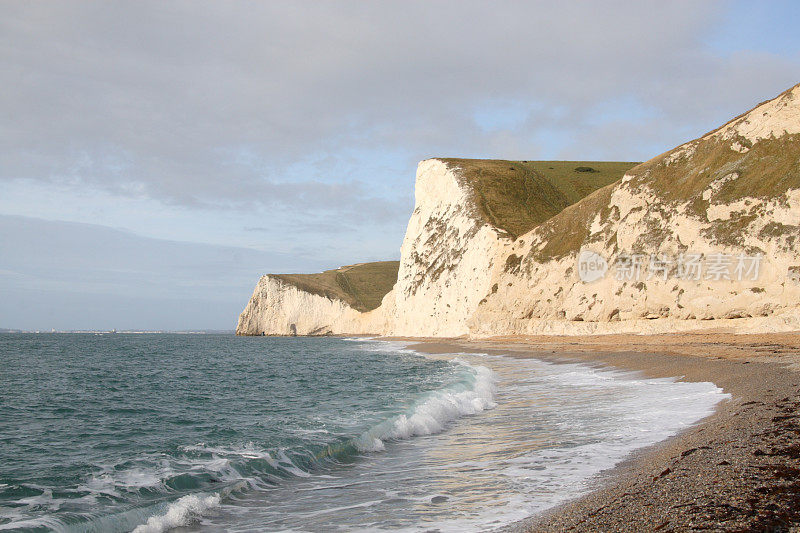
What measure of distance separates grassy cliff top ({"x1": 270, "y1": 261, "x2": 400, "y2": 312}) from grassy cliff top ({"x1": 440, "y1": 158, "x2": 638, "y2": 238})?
4529 cm

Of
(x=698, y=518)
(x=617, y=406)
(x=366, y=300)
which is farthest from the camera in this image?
(x=366, y=300)

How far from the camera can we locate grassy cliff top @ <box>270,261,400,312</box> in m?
114

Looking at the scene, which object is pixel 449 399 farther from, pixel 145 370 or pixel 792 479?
pixel 145 370

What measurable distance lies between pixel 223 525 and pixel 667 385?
12931 mm

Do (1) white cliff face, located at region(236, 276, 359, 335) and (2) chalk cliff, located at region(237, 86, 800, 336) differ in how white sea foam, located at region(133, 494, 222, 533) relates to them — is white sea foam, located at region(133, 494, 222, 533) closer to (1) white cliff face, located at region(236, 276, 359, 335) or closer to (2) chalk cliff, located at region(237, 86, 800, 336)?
(2) chalk cliff, located at region(237, 86, 800, 336)

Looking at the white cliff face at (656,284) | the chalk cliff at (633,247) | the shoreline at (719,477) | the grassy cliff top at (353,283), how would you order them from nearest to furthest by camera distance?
the shoreline at (719,477) < the white cliff face at (656,284) < the chalk cliff at (633,247) < the grassy cliff top at (353,283)

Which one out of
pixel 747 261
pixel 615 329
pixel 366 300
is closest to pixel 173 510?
pixel 747 261

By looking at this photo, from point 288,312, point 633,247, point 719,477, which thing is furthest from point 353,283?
point 719,477

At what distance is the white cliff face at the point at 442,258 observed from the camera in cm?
5622

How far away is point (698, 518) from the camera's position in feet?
15.1

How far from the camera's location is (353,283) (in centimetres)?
12725

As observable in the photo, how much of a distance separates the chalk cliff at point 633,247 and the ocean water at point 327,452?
44.6 ft

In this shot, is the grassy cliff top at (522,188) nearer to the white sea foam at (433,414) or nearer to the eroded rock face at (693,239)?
the eroded rock face at (693,239)

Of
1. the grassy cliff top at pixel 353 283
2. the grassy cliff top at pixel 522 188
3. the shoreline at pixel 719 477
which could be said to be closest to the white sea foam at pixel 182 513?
the shoreline at pixel 719 477
